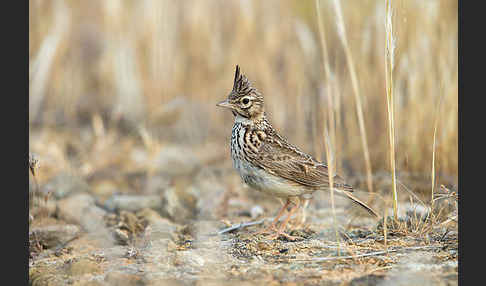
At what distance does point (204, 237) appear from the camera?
539 cm

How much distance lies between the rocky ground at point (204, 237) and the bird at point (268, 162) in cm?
34

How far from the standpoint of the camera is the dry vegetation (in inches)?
193

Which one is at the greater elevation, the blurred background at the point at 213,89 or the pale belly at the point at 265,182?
the blurred background at the point at 213,89

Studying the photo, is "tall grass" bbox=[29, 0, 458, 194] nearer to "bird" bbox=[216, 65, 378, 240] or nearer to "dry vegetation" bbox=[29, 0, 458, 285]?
"dry vegetation" bbox=[29, 0, 458, 285]

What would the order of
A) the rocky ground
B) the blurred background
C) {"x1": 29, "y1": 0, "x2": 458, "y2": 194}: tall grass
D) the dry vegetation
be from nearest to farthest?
the rocky ground
the dry vegetation
the blurred background
{"x1": 29, "y1": 0, "x2": 458, "y2": 194}: tall grass

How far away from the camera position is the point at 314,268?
434 centimetres

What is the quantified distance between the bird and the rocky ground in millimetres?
339

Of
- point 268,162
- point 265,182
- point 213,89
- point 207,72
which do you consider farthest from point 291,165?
point 207,72

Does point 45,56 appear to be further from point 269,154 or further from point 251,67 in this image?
point 269,154

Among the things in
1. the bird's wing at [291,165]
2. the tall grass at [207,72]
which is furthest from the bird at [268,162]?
the tall grass at [207,72]

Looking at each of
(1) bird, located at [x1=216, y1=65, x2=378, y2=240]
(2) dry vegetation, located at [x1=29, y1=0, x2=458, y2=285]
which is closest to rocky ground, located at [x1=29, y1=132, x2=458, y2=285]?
(2) dry vegetation, located at [x1=29, y1=0, x2=458, y2=285]

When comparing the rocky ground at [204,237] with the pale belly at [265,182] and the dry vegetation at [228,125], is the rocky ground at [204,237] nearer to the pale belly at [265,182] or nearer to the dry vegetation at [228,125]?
the dry vegetation at [228,125]

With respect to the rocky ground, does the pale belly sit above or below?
above

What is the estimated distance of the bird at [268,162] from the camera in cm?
533
